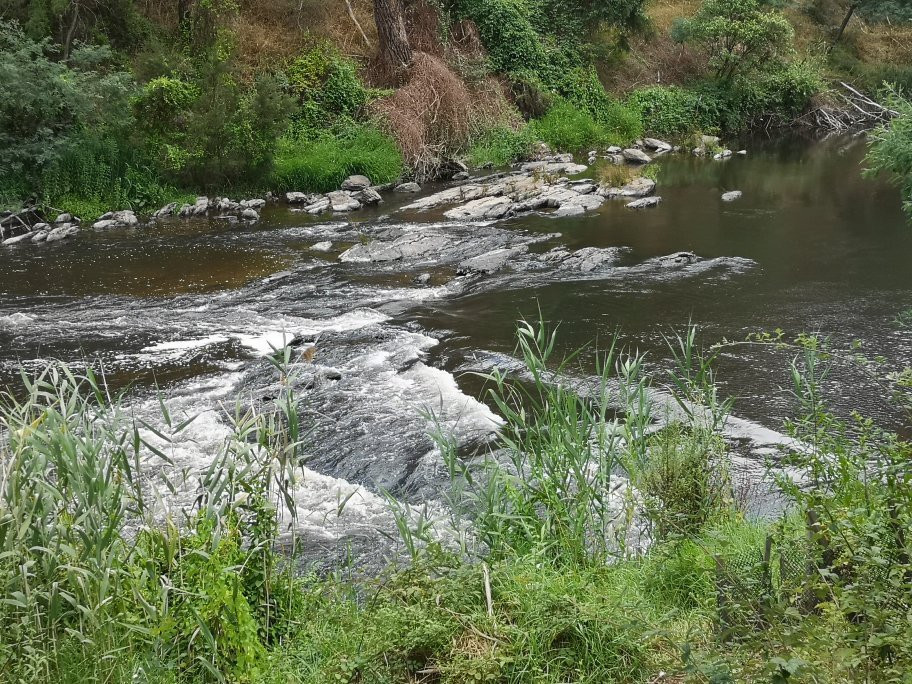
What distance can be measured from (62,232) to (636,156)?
47.0 ft

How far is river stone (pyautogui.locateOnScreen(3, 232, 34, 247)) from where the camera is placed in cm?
1403

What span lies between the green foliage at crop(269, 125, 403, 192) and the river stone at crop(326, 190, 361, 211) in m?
0.78

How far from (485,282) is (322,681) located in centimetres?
845

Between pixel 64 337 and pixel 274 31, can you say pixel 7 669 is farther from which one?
pixel 274 31

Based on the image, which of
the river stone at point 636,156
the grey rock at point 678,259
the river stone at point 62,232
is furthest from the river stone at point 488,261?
the river stone at point 636,156

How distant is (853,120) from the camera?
94.0 ft

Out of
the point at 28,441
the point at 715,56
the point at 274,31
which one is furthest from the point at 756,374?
the point at 715,56

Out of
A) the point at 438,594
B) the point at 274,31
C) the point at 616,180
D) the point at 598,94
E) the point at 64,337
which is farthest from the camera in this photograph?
the point at 598,94

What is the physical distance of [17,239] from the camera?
14219 millimetres

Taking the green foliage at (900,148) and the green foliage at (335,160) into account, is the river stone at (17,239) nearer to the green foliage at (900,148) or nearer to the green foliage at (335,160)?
the green foliage at (335,160)

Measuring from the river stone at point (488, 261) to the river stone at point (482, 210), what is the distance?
2.79 m

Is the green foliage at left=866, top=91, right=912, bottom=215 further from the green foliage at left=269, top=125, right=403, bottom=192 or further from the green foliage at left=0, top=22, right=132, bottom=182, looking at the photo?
the green foliage at left=0, top=22, right=132, bottom=182

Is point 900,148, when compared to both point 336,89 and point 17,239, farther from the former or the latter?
point 336,89

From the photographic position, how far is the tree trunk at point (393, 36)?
A: 69.8 feet
